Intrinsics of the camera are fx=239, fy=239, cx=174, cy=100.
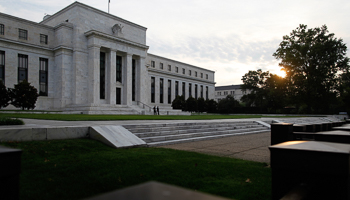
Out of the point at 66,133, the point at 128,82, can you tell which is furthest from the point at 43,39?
the point at 66,133

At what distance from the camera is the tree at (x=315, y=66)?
141ft

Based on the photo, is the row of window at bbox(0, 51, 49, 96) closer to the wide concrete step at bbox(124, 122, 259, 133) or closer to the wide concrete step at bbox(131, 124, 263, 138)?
the wide concrete step at bbox(124, 122, 259, 133)

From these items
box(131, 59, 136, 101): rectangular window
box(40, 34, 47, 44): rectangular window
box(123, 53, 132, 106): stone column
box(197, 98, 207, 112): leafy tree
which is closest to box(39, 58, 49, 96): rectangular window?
box(40, 34, 47, 44): rectangular window

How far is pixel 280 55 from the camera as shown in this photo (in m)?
47.7

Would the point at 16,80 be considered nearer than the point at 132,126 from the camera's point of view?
No

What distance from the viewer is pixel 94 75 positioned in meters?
40.3

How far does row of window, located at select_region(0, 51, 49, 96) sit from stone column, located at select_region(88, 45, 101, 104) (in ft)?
23.2

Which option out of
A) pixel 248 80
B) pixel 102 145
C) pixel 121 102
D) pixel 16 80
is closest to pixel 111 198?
pixel 102 145

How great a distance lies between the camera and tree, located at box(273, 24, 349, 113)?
141 feet

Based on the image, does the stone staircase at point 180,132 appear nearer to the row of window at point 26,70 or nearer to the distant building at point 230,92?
the row of window at point 26,70

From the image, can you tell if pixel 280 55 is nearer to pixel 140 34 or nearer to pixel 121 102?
pixel 140 34

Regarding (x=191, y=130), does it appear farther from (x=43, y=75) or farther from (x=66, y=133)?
(x=43, y=75)

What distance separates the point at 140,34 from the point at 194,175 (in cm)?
4805

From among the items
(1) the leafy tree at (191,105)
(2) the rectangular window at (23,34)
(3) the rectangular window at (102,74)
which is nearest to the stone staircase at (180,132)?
(3) the rectangular window at (102,74)
